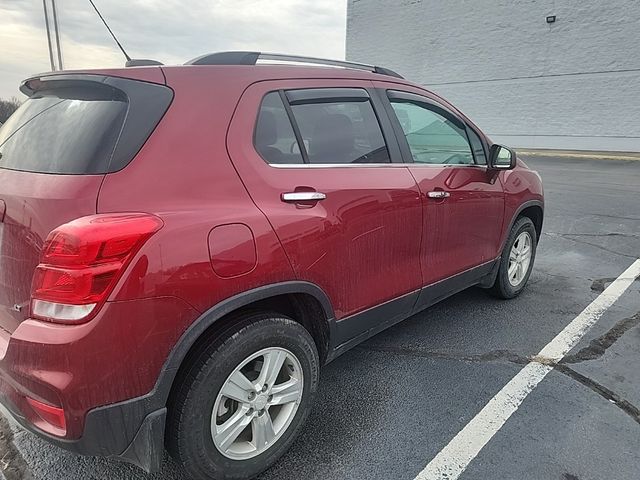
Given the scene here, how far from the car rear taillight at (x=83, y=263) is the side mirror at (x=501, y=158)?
9.12 ft

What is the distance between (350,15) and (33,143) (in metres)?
26.8

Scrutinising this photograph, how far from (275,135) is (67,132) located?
864 millimetres

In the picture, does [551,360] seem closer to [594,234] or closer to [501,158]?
[501,158]

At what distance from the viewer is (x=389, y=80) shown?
306cm

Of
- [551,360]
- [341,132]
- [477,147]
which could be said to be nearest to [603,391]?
[551,360]

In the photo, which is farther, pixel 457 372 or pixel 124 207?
pixel 457 372

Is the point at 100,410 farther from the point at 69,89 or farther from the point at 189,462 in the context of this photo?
the point at 69,89

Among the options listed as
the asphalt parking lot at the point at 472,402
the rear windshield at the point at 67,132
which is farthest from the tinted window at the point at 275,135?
the asphalt parking lot at the point at 472,402

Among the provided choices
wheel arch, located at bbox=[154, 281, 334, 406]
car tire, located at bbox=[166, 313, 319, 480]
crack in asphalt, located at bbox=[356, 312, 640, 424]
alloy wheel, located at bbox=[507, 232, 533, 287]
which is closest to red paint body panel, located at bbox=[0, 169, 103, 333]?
wheel arch, located at bbox=[154, 281, 334, 406]

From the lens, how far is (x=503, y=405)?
284 centimetres

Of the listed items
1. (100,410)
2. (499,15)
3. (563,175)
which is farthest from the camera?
(499,15)

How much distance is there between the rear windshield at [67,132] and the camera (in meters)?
1.88

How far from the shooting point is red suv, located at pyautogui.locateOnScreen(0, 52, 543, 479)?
175 centimetres

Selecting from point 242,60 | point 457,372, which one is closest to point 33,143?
point 242,60
